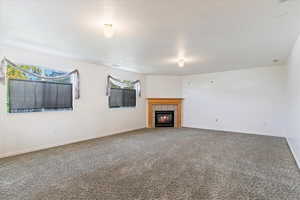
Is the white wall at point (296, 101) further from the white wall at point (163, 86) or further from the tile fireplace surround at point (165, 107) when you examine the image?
the white wall at point (163, 86)

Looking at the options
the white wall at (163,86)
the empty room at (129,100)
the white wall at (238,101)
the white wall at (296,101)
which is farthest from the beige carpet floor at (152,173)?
Result: the white wall at (163,86)

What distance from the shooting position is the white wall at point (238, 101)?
541 centimetres

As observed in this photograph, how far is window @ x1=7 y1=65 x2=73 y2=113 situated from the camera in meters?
3.51

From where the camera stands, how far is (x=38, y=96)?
390 centimetres

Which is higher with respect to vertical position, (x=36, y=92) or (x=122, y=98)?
(x=36, y=92)

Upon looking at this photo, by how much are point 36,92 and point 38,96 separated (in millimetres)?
106

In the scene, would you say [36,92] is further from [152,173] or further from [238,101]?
[238,101]

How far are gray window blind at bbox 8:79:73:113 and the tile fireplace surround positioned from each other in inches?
142

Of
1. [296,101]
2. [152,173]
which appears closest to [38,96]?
[152,173]

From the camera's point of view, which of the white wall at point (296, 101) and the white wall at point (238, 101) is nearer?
the white wall at point (296, 101)

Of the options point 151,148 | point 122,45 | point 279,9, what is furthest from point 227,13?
point 151,148

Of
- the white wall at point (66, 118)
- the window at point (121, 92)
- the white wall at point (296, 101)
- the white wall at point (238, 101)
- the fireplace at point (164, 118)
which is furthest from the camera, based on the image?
the fireplace at point (164, 118)

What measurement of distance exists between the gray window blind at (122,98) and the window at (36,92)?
1.51m

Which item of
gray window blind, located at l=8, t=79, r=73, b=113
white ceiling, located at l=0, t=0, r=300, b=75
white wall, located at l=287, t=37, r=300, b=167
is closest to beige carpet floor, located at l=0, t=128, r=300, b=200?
white wall, located at l=287, t=37, r=300, b=167
